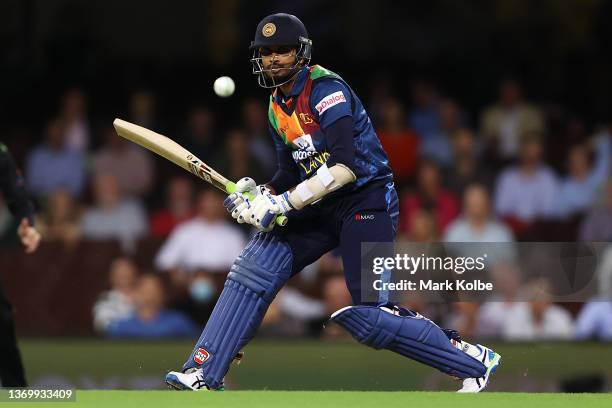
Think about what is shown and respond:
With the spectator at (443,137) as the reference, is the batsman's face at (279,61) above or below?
below

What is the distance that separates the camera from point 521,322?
876 centimetres

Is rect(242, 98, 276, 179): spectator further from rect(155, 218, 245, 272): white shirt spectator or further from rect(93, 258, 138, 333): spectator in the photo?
rect(93, 258, 138, 333): spectator

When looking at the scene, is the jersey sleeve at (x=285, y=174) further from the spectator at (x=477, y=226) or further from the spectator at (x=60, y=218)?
the spectator at (x=60, y=218)

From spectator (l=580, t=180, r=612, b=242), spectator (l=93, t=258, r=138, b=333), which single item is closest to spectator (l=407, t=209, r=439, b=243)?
spectator (l=580, t=180, r=612, b=242)

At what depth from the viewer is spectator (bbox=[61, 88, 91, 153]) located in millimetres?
11789

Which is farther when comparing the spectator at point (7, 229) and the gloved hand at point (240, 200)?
the spectator at point (7, 229)

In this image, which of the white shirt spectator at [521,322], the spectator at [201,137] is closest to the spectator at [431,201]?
the white shirt spectator at [521,322]

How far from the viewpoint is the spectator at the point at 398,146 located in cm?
1134

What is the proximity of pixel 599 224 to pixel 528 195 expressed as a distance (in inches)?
33.0

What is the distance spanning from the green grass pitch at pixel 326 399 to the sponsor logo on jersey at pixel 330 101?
125 cm

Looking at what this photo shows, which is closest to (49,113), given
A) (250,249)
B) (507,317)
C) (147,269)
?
(147,269)

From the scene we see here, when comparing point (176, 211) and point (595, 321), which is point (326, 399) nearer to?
point (595, 321)

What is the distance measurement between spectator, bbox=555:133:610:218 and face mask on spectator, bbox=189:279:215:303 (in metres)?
3.04

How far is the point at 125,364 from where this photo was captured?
8.77 meters
